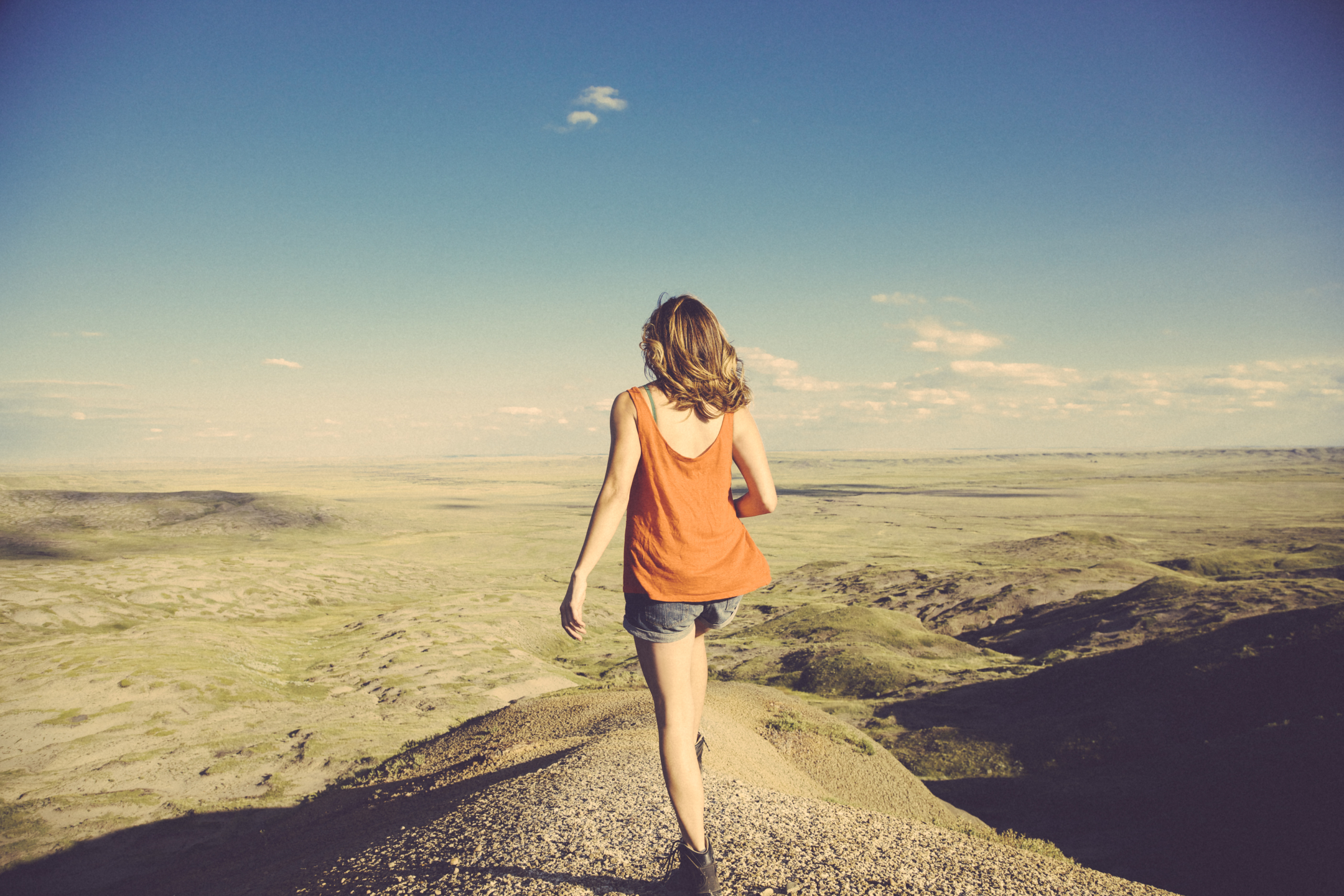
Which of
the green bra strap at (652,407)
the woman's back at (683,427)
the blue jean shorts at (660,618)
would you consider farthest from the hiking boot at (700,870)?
the green bra strap at (652,407)

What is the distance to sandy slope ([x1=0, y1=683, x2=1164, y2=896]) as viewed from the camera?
353cm

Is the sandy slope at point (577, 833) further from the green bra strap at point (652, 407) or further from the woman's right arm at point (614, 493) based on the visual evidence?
the green bra strap at point (652, 407)

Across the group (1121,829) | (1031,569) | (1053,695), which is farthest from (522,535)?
(1121,829)

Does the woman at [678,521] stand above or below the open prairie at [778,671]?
above

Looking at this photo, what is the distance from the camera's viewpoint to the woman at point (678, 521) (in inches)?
100

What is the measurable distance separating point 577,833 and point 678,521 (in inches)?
98.7

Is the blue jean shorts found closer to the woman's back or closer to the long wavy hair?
the woman's back

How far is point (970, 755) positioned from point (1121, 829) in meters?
3.26

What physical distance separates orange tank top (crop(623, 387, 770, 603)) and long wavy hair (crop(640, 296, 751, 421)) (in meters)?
0.12

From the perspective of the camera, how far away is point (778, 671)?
1731cm

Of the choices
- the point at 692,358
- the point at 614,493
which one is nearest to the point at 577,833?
the point at 614,493

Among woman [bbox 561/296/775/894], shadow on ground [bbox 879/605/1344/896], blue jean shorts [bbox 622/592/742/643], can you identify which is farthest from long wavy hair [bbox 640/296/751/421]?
shadow on ground [bbox 879/605/1344/896]

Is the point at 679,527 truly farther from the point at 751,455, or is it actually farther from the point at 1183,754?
the point at 1183,754

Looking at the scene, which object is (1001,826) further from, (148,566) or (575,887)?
(148,566)
